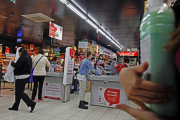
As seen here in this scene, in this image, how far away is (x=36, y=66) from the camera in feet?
14.7

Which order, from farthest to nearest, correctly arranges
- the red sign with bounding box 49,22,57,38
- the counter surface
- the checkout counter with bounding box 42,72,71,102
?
the red sign with bounding box 49,22,57,38 < the checkout counter with bounding box 42,72,71,102 < the counter surface

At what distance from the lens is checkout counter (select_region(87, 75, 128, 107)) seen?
14.2 ft

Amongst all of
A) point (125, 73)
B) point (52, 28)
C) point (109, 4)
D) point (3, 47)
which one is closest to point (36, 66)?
point (52, 28)

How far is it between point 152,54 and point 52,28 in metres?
6.82

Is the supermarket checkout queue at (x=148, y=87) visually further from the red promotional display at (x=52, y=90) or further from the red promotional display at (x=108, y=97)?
the red promotional display at (x=52, y=90)

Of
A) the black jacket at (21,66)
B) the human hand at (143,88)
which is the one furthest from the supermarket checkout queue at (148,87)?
the black jacket at (21,66)

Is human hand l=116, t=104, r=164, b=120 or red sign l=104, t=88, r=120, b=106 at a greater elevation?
human hand l=116, t=104, r=164, b=120

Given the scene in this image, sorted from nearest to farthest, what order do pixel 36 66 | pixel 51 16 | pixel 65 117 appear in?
pixel 65 117 → pixel 36 66 → pixel 51 16

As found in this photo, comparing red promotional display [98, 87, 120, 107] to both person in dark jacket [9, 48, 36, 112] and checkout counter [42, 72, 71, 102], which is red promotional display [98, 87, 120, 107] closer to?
checkout counter [42, 72, 71, 102]

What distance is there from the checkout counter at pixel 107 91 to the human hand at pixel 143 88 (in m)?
3.87

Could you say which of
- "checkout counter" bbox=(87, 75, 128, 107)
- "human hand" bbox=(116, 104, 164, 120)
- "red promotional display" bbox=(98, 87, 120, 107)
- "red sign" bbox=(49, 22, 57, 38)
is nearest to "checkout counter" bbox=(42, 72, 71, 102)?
"checkout counter" bbox=(87, 75, 128, 107)

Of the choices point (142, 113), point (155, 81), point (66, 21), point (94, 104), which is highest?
point (66, 21)

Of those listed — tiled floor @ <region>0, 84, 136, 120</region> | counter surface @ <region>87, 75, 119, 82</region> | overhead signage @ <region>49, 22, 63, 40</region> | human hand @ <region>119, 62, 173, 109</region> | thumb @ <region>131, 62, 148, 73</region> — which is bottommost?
tiled floor @ <region>0, 84, 136, 120</region>

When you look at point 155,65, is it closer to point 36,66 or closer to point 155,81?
point 155,81
